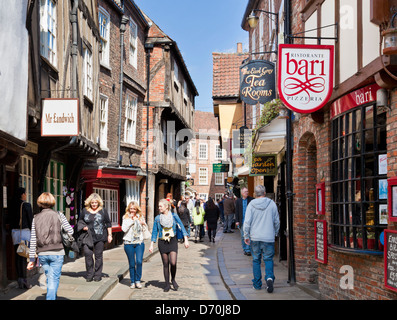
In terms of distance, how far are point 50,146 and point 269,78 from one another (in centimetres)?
525

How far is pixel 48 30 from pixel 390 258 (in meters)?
8.09

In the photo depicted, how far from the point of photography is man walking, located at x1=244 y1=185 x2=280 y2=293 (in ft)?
28.6

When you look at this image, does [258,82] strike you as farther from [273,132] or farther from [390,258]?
[390,258]

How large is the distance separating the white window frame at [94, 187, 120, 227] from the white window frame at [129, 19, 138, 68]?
18.6 ft

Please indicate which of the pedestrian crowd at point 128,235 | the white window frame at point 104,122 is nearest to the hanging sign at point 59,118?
the pedestrian crowd at point 128,235

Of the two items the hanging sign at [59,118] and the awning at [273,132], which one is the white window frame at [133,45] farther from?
the hanging sign at [59,118]

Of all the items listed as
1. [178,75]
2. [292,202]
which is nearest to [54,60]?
[292,202]

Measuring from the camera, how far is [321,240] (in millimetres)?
8359

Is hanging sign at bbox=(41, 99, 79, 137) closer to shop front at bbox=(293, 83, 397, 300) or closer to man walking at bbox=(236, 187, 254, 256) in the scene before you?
shop front at bbox=(293, 83, 397, 300)

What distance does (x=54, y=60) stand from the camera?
10.8 m

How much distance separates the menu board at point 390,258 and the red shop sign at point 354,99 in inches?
71.3

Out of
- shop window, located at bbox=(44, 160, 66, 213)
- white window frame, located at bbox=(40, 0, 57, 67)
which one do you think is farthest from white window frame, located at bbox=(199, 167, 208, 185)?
white window frame, located at bbox=(40, 0, 57, 67)

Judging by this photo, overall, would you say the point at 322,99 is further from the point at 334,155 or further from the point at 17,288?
the point at 17,288

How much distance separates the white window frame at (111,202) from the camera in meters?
17.0
